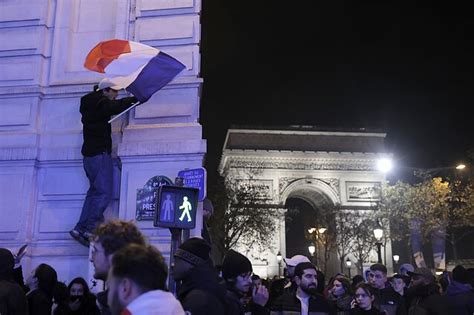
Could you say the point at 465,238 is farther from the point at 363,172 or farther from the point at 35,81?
the point at 35,81

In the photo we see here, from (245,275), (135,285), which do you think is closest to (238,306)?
(245,275)

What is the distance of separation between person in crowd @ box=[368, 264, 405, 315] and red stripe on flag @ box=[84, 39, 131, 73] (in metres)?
5.15

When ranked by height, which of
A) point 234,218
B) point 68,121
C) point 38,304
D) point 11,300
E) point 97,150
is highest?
point 234,218

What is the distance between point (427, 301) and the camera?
6672 millimetres

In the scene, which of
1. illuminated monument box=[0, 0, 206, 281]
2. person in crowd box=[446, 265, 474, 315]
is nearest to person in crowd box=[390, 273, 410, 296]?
person in crowd box=[446, 265, 474, 315]

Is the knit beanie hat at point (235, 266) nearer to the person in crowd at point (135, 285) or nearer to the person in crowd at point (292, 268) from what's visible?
the person in crowd at point (292, 268)

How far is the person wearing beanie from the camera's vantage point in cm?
335

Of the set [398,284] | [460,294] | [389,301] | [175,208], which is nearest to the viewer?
[175,208]

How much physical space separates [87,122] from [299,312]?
14.8 ft

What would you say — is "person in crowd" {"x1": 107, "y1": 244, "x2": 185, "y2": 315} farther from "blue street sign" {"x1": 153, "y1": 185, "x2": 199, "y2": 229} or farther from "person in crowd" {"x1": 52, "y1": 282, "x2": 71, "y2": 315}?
"person in crowd" {"x1": 52, "y1": 282, "x2": 71, "y2": 315}

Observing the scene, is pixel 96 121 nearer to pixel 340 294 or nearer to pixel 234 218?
pixel 340 294

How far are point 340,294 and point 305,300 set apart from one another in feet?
7.36

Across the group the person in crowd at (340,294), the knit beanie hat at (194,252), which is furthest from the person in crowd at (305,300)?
the knit beanie hat at (194,252)

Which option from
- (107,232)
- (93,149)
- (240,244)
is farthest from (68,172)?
(240,244)
